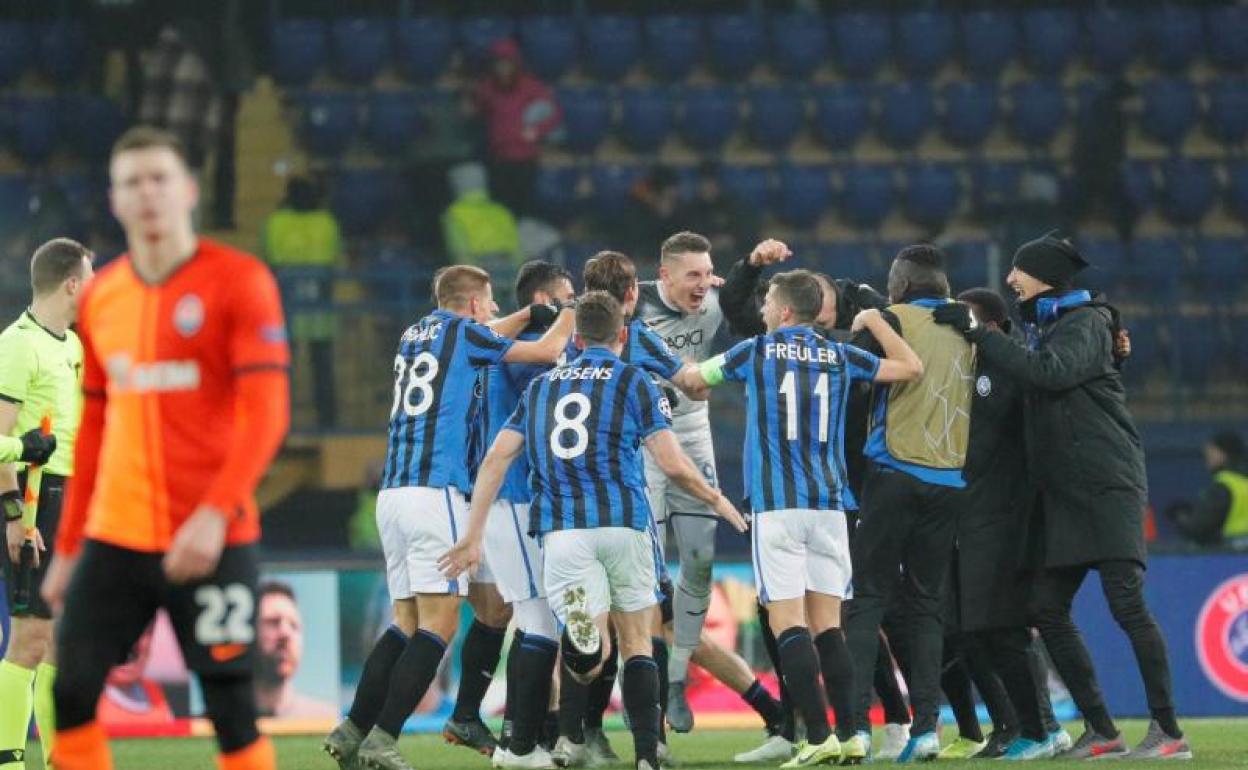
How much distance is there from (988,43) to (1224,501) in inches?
278

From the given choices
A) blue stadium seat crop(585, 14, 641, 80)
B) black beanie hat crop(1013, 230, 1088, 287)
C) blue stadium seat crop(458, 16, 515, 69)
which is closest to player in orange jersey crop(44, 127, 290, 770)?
black beanie hat crop(1013, 230, 1088, 287)

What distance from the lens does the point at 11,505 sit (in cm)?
798

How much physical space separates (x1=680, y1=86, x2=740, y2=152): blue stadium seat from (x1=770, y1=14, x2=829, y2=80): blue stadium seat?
872 millimetres

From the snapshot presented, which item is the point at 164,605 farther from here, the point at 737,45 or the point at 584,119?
the point at 737,45

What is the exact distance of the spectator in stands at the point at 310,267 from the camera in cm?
1419

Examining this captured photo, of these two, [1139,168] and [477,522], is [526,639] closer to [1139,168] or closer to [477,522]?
[477,522]

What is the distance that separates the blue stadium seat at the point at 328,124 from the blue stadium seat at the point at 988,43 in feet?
18.9

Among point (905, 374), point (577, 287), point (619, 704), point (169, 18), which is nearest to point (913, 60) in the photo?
point (577, 287)

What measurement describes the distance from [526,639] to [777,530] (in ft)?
3.75

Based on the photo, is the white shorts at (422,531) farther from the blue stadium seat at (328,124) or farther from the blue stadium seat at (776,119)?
the blue stadium seat at (776,119)

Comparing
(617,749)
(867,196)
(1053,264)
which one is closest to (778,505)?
A: (1053,264)

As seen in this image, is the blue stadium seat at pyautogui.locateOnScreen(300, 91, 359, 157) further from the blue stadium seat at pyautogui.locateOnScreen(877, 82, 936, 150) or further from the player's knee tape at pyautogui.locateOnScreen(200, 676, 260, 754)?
the player's knee tape at pyautogui.locateOnScreen(200, 676, 260, 754)

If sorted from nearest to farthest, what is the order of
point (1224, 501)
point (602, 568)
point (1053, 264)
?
point (602, 568), point (1053, 264), point (1224, 501)

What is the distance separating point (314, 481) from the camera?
1482cm
